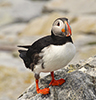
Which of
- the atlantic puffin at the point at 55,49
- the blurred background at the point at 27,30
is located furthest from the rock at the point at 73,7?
the atlantic puffin at the point at 55,49

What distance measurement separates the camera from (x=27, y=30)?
511 inches

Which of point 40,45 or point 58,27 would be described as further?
point 40,45

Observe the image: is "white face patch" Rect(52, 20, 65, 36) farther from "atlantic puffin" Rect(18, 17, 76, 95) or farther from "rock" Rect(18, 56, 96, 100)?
"rock" Rect(18, 56, 96, 100)

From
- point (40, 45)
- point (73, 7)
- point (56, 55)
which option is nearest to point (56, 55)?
point (56, 55)

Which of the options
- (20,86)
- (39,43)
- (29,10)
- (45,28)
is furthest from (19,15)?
(39,43)

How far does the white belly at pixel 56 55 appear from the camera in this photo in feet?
9.79

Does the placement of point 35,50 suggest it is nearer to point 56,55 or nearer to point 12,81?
point 56,55

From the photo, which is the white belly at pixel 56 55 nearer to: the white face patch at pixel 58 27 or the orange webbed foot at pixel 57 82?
the white face patch at pixel 58 27

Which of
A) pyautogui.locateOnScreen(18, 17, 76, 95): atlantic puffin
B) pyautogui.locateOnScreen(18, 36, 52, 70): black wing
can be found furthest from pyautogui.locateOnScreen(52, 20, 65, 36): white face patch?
pyautogui.locateOnScreen(18, 36, 52, 70): black wing

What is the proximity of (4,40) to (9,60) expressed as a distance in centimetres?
267

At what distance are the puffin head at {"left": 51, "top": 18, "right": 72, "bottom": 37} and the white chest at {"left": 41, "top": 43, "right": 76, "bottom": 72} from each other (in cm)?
17

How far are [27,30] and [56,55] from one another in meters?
10.2

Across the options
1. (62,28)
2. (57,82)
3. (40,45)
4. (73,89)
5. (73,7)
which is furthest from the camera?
(73,7)

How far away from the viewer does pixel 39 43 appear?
127 inches
